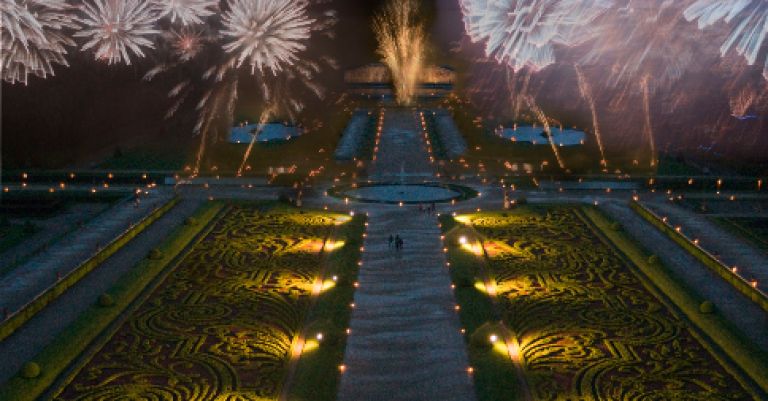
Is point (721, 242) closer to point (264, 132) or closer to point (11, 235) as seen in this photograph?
point (11, 235)

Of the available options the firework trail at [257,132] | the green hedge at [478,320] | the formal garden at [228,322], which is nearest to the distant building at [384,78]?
the firework trail at [257,132]

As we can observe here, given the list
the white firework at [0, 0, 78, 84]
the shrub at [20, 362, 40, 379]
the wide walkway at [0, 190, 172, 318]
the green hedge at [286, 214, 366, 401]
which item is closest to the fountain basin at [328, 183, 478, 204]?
the wide walkway at [0, 190, 172, 318]

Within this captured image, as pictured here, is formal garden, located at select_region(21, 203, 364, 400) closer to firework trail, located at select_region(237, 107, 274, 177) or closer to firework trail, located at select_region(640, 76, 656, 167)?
firework trail, located at select_region(237, 107, 274, 177)

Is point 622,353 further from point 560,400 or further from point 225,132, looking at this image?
point 225,132

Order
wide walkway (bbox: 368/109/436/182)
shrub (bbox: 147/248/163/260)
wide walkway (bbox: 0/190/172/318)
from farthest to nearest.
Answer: wide walkway (bbox: 368/109/436/182) < shrub (bbox: 147/248/163/260) < wide walkway (bbox: 0/190/172/318)

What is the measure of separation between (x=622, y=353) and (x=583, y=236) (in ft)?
70.1

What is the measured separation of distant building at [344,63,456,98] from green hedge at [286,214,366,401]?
89.8 metres

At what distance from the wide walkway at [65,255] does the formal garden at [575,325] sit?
1979 cm

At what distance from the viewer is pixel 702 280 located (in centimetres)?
4812

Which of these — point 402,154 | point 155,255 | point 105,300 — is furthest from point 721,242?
point 402,154

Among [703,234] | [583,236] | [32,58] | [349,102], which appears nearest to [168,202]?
[32,58]

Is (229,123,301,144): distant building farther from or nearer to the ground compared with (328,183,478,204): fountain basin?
farther from the ground

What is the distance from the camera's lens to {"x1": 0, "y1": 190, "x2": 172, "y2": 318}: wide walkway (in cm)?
4512

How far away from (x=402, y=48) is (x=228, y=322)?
93.3 m
